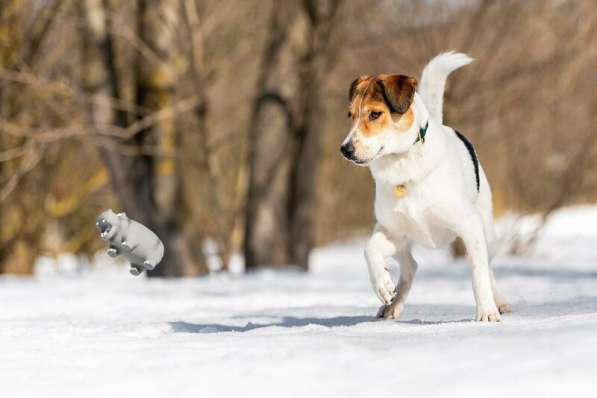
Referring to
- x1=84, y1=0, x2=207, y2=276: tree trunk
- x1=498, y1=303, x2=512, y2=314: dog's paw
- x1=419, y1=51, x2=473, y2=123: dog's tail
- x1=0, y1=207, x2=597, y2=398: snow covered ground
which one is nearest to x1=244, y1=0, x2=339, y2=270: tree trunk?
x1=84, y1=0, x2=207, y2=276: tree trunk

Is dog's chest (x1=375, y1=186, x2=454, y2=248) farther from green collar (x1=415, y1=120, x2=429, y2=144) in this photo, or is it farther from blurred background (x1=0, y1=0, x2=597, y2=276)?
blurred background (x1=0, y1=0, x2=597, y2=276)

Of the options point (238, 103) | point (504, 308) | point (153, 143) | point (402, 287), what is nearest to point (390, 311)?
point (402, 287)

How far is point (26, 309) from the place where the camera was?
24.3 feet

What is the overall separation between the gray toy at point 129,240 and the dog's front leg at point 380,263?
4.26 feet

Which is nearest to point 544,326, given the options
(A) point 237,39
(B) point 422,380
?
(B) point 422,380

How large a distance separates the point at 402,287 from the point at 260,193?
6.42m

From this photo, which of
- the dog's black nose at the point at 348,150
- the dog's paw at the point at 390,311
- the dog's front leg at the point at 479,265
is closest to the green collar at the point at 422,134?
the dog's black nose at the point at 348,150

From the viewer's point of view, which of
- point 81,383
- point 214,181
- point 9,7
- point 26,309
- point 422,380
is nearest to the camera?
point 422,380

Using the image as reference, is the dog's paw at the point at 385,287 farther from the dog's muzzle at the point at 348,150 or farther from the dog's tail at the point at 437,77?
the dog's tail at the point at 437,77

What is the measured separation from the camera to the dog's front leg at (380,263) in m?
5.12

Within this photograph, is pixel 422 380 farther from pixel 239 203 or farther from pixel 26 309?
pixel 239 203

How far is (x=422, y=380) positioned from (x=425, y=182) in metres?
1.88

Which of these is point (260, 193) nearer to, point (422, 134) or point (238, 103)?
point (238, 103)

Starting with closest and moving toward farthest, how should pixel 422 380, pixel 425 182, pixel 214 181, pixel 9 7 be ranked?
pixel 422 380, pixel 425 182, pixel 214 181, pixel 9 7
